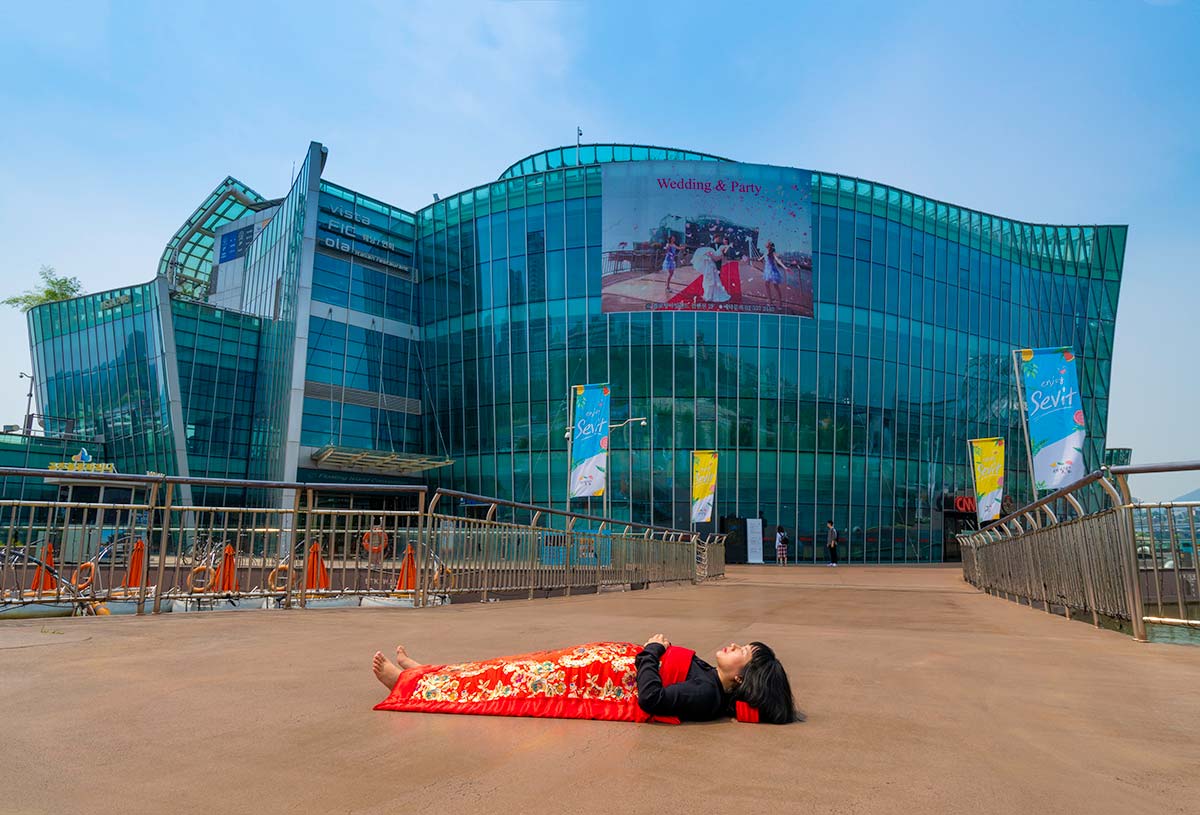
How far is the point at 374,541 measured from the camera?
31.8ft

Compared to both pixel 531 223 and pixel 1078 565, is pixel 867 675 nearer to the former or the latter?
pixel 1078 565

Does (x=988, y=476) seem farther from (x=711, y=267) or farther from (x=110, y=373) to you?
(x=110, y=373)

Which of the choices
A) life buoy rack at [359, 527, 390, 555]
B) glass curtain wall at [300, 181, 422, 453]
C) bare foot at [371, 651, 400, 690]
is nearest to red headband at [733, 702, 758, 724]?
bare foot at [371, 651, 400, 690]

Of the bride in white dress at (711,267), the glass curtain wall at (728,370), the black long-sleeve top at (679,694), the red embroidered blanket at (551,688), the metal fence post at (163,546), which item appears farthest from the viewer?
the glass curtain wall at (728,370)

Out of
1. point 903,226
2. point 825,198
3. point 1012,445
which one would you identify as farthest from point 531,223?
point 1012,445

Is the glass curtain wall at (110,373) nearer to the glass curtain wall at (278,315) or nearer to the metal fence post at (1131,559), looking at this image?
the glass curtain wall at (278,315)

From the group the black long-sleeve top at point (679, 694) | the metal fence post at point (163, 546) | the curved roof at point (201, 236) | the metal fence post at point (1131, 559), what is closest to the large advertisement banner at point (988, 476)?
the metal fence post at point (1131, 559)

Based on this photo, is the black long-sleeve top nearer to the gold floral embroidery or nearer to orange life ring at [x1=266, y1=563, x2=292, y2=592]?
the gold floral embroidery

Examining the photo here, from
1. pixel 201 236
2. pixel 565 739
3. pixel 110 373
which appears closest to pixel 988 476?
pixel 565 739

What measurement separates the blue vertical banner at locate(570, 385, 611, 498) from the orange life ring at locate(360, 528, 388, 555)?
15.0 meters

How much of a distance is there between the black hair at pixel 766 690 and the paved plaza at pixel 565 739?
0.27ft

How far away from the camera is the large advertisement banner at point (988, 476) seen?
88.6ft

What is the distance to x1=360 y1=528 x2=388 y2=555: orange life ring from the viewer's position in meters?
9.62

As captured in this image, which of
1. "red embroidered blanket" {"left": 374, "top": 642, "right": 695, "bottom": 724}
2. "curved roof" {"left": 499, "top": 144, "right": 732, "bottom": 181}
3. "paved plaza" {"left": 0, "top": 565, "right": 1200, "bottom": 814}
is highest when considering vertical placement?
"curved roof" {"left": 499, "top": 144, "right": 732, "bottom": 181}
